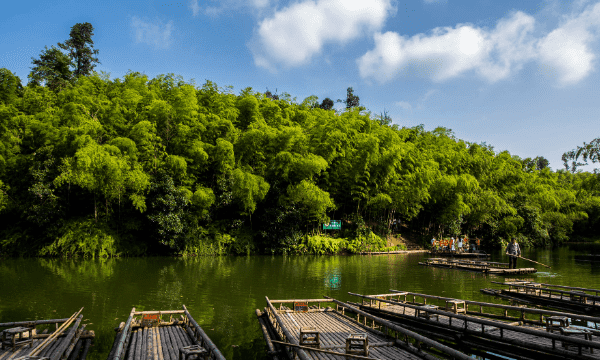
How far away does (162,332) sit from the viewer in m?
7.04

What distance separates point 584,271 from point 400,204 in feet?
40.3

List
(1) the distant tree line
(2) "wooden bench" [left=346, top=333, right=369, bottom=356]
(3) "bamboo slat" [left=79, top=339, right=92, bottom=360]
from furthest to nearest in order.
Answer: (1) the distant tree line → (3) "bamboo slat" [left=79, top=339, right=92, bottom=360] → (2) "wooden bench" [left=346, top=333, right=369, bottom=356]

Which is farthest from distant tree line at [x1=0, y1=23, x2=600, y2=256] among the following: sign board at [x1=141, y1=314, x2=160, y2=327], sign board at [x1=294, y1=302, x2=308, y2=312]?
sign board at [x1=294, y1=302, x2=308, y2=312]

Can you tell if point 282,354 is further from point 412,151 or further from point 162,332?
point 412,151

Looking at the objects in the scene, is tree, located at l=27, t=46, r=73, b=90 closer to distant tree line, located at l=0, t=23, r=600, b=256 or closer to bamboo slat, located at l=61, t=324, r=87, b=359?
distant tree line, located at l=0, t=23, r=600, b=256

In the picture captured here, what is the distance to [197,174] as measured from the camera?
24.4 meters

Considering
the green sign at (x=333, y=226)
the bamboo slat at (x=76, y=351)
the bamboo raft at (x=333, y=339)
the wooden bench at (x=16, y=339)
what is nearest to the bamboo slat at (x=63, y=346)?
the bamboo slat at (x=76, y=351)

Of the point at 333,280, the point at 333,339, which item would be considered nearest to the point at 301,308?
the point at 333,339

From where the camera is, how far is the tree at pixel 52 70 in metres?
30.2

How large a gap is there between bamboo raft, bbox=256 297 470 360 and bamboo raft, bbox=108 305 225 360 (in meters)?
1.17

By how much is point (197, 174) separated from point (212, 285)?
12.4 meters

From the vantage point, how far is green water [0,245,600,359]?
8.77 m

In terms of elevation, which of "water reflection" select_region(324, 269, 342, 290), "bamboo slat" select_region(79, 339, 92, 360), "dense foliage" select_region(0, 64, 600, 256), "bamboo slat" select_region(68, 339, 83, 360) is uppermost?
"dense foliage" select_region(0, 64, 600, 256)

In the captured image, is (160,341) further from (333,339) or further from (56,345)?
(333,339)
